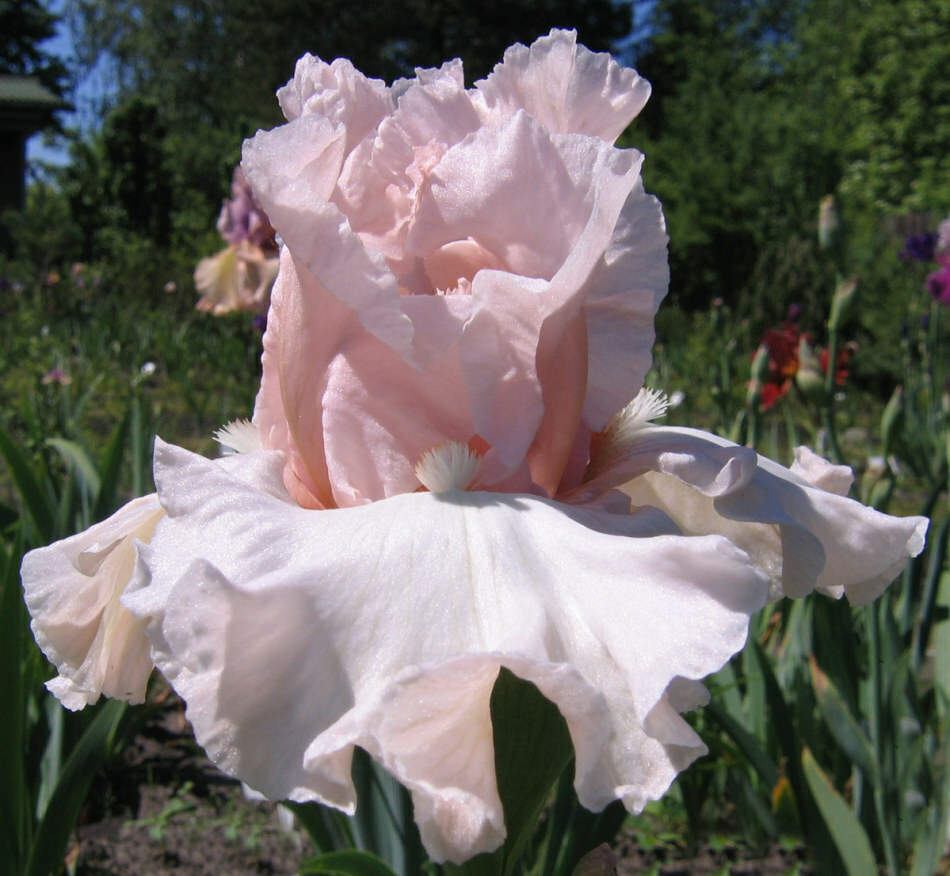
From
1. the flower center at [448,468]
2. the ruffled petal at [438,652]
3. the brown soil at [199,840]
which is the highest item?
the flower center at [448,468]

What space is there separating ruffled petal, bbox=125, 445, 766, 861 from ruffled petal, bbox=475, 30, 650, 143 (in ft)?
1.44

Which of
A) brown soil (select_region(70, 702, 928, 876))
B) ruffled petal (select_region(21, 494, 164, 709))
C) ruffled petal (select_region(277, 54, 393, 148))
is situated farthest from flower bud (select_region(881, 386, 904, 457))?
ruffled petal (select_region(21, 494, 164, 709))

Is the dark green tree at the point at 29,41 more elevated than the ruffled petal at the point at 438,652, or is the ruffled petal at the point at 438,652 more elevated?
the dark green tree at the point at 29,41

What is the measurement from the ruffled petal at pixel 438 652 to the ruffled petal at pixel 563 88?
1.44 feet

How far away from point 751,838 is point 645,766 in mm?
1550

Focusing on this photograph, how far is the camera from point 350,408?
747mm

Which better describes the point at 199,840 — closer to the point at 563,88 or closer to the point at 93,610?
the point at 93,610

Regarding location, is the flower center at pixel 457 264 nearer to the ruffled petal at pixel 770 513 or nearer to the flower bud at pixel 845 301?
the ruffled petal at pixel 770 513

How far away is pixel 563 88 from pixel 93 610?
2.16ft

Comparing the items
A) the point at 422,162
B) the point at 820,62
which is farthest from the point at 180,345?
the point at 820,62

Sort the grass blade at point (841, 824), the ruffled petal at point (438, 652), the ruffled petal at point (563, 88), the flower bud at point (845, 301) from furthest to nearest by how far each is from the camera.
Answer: the flower bud at point (845, 301) < the grass blade at point (841, 824) < the ruffled petal at point (563, 88) < the ruffled petal at point (438, 652)

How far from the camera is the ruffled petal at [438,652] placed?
53 centimetres

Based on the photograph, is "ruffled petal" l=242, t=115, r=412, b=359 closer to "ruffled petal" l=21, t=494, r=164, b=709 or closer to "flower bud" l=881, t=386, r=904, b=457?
"ruffled petal" l=21, t=494, r=164, b=709

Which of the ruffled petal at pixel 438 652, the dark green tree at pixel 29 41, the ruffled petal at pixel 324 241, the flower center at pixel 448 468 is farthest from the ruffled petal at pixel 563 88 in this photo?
the dark green tree at pixel 29 41
